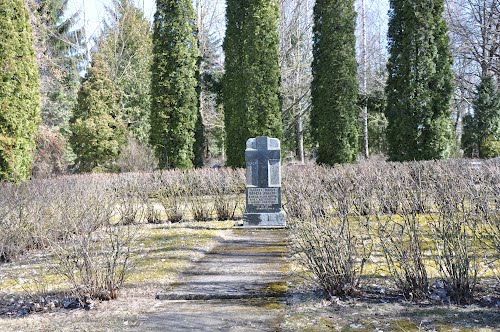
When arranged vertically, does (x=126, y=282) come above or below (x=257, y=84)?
below

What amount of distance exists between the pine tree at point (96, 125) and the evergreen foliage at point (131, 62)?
445cm

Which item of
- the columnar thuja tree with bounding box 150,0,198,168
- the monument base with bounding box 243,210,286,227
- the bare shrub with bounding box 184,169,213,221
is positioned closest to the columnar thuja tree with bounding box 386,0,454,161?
the bare shrub with bounding box 184,169,213,221

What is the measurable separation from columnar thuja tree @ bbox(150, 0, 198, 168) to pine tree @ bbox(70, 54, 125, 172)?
4.49 meters

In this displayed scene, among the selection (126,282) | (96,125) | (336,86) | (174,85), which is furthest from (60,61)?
(126,282)

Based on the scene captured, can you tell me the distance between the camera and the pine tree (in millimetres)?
22672

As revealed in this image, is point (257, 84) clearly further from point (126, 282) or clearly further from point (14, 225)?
point (126, 282)

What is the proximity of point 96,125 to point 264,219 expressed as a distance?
16.2 m

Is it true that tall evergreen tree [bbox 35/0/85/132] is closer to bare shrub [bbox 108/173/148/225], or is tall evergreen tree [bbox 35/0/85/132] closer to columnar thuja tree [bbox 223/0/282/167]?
columnar thuja tree [bbox 223/0/282/167]

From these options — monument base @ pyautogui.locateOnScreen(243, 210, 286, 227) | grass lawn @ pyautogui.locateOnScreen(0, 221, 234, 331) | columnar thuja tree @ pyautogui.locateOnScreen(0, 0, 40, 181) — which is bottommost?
grass lawn @ pyautogui.locateOnScreen(0, 221, 234, 331)

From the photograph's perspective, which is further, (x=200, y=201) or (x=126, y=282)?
(x=200, y=201)

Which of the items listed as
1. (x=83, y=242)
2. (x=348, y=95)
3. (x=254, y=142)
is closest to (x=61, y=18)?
(x=348, y=95)

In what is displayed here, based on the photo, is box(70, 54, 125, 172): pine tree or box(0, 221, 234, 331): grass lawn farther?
box(70, 54, 125, 172): pine tree

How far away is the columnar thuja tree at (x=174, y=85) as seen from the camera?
1939 centimetres

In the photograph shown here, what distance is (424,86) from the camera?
15938 millimetres
